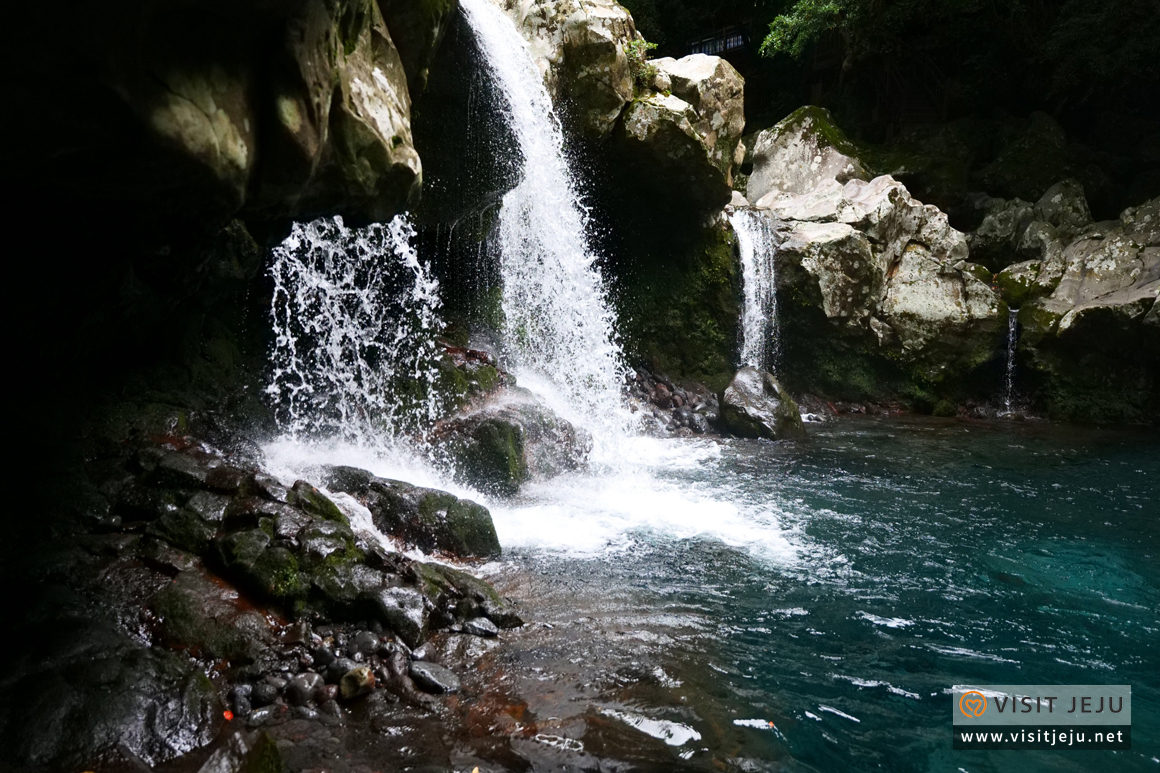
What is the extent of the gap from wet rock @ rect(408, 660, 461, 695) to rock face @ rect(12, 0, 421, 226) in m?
3.02

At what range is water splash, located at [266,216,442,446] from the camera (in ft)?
28.4

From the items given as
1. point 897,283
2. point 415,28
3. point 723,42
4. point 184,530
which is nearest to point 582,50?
point 415,28

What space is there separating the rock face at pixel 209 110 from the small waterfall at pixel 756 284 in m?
12.0

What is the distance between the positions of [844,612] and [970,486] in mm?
5431

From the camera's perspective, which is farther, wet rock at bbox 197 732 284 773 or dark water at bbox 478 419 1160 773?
dark water at bbox 478 419 1160 773

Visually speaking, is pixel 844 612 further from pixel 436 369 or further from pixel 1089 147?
pixel 1089 147

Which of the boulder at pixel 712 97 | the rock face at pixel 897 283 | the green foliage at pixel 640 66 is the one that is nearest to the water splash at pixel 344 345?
the green foliage at pixel 640 66

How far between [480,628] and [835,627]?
2.86 metres

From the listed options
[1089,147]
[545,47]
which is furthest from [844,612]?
[1089,147]

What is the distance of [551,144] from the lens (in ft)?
35.9

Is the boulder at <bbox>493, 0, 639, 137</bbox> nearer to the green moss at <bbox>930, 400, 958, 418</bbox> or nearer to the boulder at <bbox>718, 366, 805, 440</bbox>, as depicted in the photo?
the boulder at <bbox>718, 366, 805, 440</bbox>

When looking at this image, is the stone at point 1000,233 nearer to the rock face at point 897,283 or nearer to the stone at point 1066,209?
the stone at point 1066,209

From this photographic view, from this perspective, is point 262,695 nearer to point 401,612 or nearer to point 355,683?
point 355,683

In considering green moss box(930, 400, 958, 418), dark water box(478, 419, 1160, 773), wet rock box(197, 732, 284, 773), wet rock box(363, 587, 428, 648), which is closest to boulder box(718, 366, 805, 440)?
dark water box(478, 419, 1160, 773)
